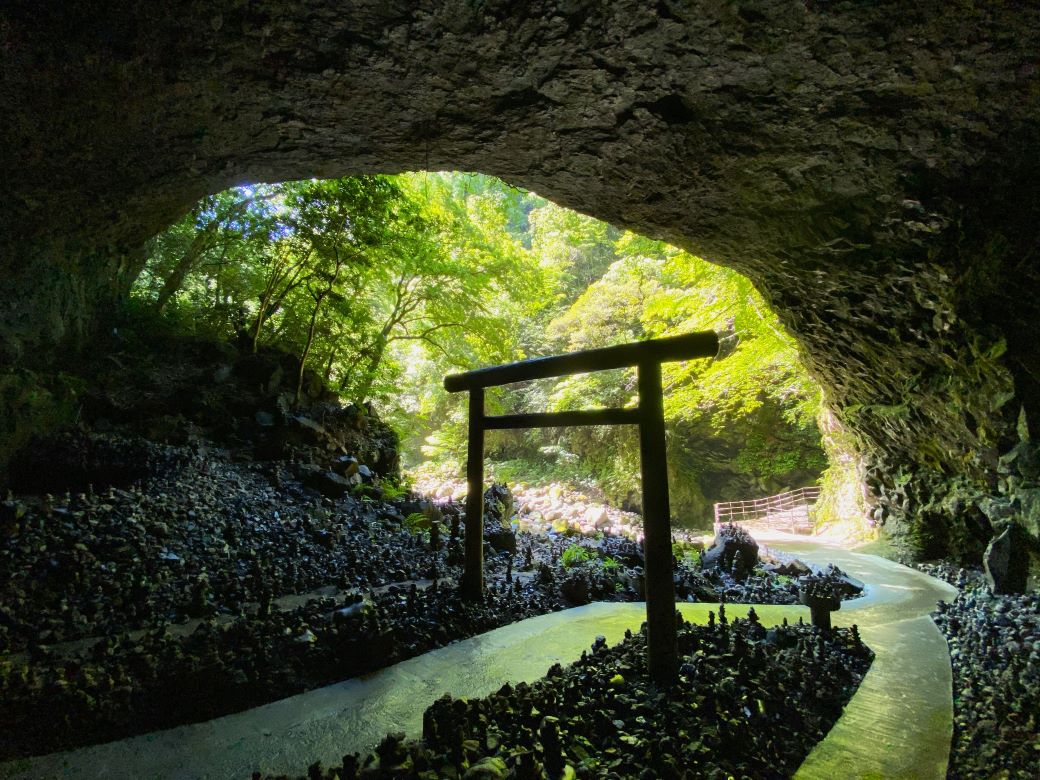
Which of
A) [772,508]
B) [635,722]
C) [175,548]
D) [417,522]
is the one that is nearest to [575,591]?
[635,722]

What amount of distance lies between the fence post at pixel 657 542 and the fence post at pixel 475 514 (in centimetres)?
175

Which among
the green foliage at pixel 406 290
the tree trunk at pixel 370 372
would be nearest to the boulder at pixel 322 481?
the green foliage at pixel 406 290

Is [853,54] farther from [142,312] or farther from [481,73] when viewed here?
[142,312]

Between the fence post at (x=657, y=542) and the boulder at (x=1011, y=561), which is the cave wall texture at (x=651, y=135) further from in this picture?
the fence post at (x=657, y=542)

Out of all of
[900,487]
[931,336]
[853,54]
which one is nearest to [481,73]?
[853,54]

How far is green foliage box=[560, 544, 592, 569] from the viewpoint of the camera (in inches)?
264

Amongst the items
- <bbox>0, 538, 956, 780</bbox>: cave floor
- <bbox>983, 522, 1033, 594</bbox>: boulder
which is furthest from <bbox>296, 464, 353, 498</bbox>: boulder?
<bbox>983, 522, 1033, 594</bbox>: boulder

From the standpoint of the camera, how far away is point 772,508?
1834 cm

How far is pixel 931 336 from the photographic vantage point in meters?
4.79

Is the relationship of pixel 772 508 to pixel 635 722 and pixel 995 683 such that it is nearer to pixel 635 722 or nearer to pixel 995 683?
pixel 995 683

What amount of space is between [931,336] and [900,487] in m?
4.34

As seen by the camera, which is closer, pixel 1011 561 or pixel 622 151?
pixel 622 151

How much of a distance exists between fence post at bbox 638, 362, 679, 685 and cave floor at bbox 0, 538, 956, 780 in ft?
2.17

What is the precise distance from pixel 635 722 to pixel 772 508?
19112 mm
